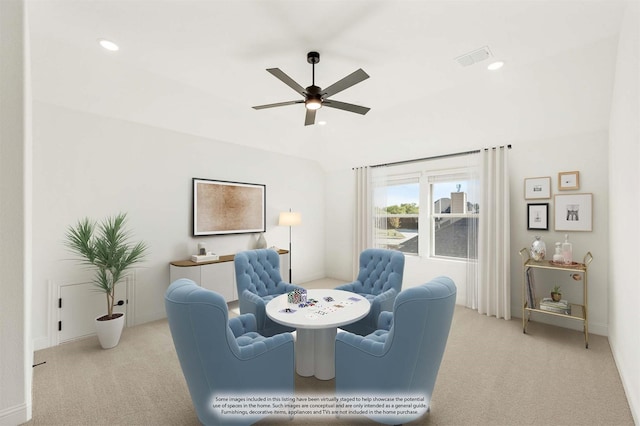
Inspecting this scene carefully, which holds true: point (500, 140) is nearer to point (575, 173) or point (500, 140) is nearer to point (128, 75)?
point (575, 173)

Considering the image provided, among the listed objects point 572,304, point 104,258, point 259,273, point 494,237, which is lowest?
point 572,304

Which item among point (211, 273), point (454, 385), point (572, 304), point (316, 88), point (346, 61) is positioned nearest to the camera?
point (454, 385)

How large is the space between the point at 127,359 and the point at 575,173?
5448 millimetres

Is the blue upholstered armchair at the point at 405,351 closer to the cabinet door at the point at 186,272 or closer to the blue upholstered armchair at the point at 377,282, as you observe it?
the blue upholstered armchair at the point at 377,282

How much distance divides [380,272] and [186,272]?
254 centimetres

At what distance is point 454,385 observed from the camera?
2387mm

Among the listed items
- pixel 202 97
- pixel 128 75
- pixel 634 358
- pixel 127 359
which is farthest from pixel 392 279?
pixel 128 75

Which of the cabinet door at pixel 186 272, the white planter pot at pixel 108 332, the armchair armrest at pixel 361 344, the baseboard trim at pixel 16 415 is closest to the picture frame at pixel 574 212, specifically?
the armchair armrest at pixel 361 344

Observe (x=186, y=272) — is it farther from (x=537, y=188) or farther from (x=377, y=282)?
(x=537, y=188)

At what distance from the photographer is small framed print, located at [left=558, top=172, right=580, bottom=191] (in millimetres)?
3523

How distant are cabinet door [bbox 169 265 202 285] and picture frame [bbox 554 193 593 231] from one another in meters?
4.73

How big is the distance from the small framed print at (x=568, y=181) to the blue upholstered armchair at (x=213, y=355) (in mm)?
3920

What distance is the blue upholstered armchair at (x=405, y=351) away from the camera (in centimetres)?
167

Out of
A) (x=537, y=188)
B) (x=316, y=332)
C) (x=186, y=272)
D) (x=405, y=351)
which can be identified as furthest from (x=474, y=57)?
(x=186, y=272)
